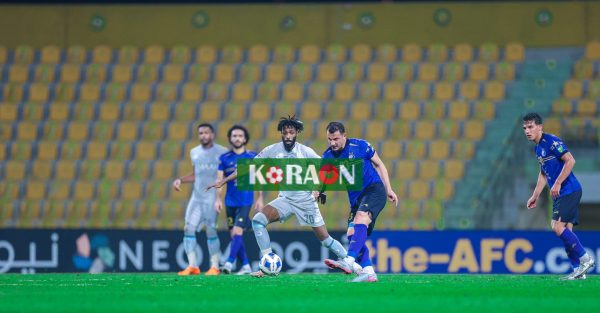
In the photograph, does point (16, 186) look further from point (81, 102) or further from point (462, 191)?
point (462, 191)

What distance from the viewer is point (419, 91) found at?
76.2ft

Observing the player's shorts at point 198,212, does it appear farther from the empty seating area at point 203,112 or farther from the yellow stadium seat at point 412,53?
the yellow stadium seat at point 412,53

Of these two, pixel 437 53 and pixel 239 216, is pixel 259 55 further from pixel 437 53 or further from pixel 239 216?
pixel 239 216

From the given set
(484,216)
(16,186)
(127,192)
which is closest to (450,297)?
(484,216)

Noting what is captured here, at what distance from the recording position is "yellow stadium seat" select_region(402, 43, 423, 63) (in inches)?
943

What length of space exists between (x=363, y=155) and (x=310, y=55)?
36.8ft

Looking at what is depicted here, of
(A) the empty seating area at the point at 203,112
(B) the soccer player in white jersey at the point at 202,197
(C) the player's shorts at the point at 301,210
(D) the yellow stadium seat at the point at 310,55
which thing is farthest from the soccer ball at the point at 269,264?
(D) the yellow stadium seat at the point at 310,55

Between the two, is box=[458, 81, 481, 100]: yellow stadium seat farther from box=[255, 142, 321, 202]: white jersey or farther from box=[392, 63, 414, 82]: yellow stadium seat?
box=[255, 142, 321, 202]: white jersey

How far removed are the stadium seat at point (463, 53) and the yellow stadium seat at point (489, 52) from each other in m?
0.23

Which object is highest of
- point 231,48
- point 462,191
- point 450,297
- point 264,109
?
point 231,48

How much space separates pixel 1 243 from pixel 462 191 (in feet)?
26.8

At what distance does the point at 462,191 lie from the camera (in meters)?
21.1

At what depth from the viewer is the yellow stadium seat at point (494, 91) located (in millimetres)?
23031

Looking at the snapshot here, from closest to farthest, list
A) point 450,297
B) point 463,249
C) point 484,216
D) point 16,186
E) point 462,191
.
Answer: point 450,297 < point 463,249 < point 484,216 < point 462,191 < point 16,186
